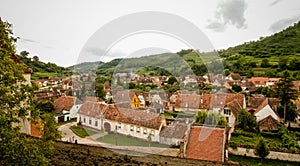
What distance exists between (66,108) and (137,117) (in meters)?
12.9

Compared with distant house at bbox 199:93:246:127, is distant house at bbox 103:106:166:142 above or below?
below

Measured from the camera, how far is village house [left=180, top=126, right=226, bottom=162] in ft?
43.4

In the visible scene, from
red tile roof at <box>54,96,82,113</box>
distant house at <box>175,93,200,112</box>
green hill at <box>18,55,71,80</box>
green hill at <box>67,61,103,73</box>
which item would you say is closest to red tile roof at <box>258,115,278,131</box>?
distant house at <box>175,93,200,112</box>

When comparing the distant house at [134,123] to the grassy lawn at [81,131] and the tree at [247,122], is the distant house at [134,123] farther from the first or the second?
the tree at [247,122]

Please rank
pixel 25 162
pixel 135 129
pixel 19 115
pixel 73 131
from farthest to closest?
pixel 73 131, pixel 135 129, pixel 19 115, pixel 25 162

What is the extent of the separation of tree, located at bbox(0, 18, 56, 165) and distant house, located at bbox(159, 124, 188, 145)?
18.4 metres

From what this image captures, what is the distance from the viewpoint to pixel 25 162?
201 inches

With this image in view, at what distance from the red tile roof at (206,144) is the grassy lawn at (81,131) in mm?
14482

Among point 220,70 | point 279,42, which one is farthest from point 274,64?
point 279,42

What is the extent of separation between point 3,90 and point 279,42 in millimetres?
124300

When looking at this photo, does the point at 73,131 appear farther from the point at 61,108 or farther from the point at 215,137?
the point at 215,137

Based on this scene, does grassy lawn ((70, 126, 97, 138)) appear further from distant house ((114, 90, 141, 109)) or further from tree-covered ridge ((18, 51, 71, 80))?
tree-covered ridge ((18, 51, 71, 80))

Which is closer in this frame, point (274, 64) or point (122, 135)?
point (122, 135)

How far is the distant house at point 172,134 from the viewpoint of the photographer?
917 inches
